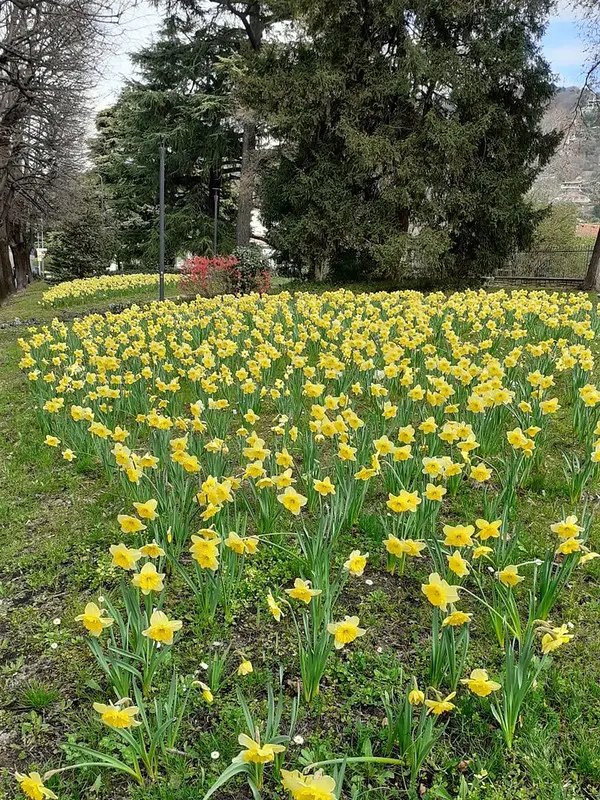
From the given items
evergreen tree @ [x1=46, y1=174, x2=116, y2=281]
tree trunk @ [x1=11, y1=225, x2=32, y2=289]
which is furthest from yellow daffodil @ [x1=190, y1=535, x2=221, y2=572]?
tree trunk @ [x1=11, y1=225, x2=32, y2=289]

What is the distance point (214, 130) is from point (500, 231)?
1307 cm

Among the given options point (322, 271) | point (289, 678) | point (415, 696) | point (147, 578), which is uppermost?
point (322, 271)

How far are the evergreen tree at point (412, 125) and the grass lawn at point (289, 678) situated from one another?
40.0ft

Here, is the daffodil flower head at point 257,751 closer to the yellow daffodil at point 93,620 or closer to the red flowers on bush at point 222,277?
the yellow daffodil at point 93,620

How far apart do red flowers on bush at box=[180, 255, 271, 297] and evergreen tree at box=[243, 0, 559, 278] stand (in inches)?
112

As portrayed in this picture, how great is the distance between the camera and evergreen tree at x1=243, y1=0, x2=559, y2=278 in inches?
533

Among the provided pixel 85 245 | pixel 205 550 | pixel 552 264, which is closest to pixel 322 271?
pixel 552 264

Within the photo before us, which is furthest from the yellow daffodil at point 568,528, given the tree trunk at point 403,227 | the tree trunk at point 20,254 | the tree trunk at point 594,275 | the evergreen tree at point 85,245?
the tree trunk at point 20,254

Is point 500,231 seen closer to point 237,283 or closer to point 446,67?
point 446,67

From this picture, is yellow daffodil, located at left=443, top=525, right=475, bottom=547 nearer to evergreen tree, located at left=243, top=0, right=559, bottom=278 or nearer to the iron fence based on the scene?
evergreen tree, located at left=243, top=0, right=559, bottom=278

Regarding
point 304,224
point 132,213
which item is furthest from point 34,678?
point 132,213

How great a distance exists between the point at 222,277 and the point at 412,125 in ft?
21.5

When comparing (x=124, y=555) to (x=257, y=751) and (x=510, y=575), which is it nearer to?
(x=257, y=751)

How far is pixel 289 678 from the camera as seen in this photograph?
1.94 m
